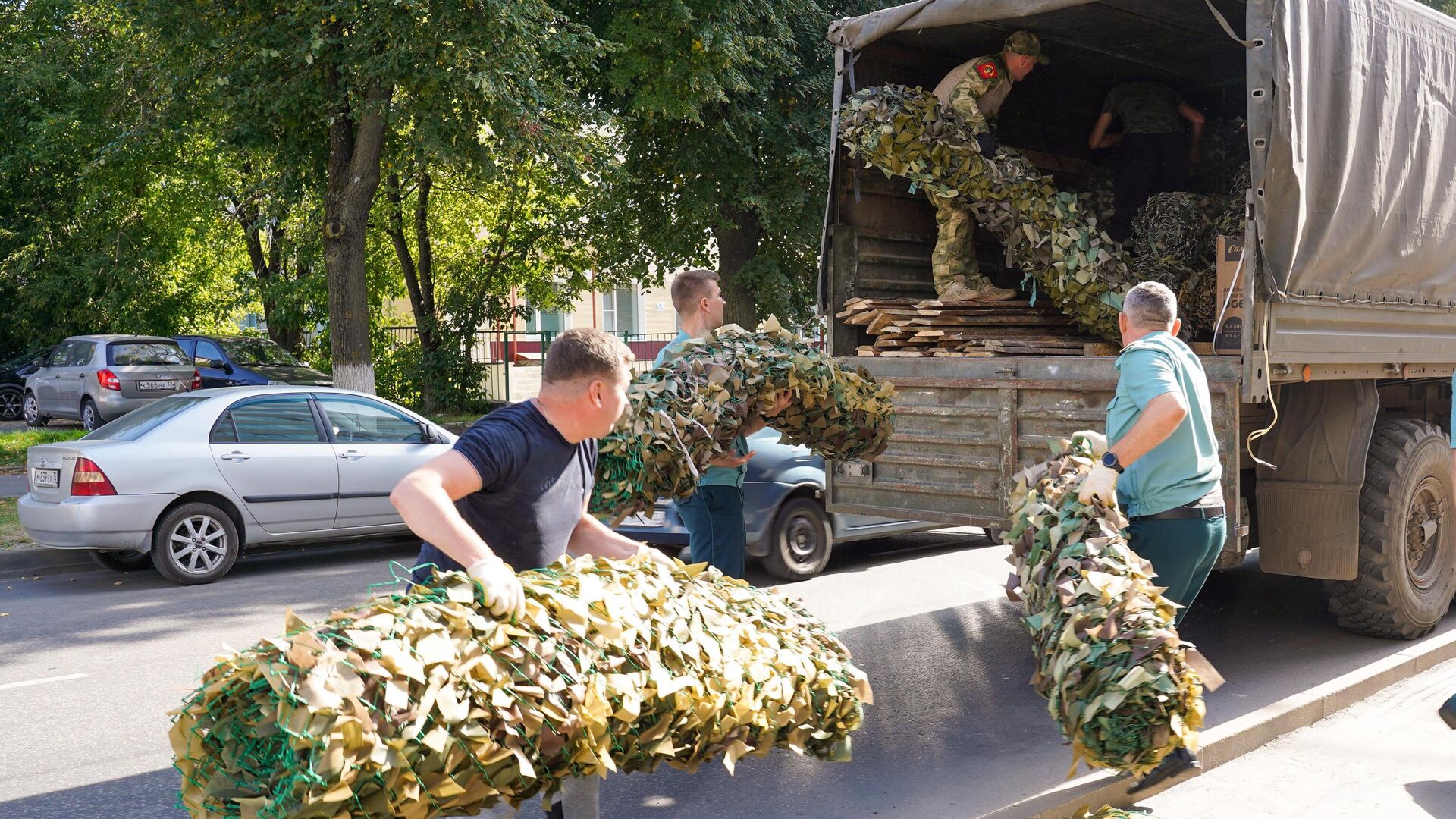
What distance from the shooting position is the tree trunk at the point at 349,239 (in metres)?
14.0

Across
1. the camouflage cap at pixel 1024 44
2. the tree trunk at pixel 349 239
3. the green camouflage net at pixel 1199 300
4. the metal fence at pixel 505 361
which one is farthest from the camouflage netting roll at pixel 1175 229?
the metal fence at pixel 505 361

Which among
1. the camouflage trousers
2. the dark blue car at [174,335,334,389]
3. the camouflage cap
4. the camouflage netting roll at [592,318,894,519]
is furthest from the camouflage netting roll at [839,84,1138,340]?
the dark blue car at [174,335,334,389]

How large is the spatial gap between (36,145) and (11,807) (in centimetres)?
1948

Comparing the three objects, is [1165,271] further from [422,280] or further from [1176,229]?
[422,280]

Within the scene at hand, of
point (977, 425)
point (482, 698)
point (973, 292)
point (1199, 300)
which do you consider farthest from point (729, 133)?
point (482, 698)

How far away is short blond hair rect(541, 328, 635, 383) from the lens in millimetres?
3188

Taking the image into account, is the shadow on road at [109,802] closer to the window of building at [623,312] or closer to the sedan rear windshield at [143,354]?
the sedan rear windshield at [143,354]

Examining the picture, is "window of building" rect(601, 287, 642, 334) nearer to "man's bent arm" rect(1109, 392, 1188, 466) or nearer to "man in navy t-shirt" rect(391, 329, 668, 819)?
"man's bent arm" rect(1109, 392, 1188, 466)

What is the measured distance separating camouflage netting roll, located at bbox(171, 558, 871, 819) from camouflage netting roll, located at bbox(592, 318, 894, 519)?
119 cm

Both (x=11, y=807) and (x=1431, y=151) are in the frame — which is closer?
(x=11, y=807)

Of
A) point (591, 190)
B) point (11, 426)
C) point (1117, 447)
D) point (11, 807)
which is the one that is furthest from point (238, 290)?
point (1117, 447)

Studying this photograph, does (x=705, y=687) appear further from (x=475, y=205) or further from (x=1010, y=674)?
(x=475, y=205)

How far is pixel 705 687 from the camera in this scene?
294cm

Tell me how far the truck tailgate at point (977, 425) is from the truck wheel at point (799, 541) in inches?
96.3
